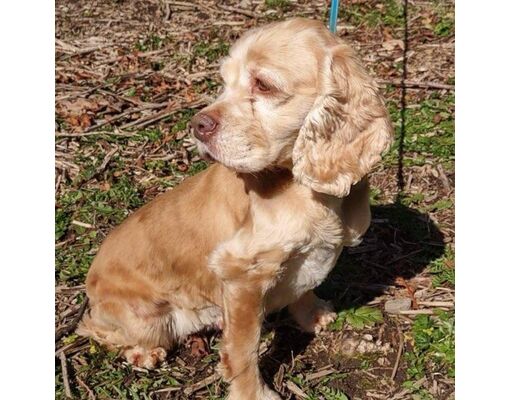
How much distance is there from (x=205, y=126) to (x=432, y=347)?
2.32m

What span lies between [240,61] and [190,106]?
391cm

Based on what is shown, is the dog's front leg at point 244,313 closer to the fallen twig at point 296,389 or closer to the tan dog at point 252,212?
the tan dog at point 252,212

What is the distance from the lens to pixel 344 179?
13.2 feet

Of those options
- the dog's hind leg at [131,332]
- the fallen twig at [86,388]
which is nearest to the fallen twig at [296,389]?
the dog's hind leg at [131,332]

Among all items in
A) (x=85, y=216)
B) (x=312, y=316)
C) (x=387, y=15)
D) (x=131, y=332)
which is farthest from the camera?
(x=387, y=15)

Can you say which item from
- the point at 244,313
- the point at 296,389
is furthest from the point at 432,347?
the point at 244,313

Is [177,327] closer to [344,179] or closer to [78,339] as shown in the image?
[78,339]

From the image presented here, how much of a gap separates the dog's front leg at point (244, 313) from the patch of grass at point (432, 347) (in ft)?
3.21

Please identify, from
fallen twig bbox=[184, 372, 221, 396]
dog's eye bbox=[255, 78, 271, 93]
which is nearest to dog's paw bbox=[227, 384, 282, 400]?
fallen twig bbox=[184, 372, 221, 396]

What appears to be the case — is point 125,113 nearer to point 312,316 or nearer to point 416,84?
point 416,84

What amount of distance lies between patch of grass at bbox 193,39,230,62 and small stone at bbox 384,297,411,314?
4.24 metres

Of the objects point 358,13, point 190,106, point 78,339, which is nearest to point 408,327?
point 78,339

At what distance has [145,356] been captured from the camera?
5043mm

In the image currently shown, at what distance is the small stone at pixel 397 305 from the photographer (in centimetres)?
538
